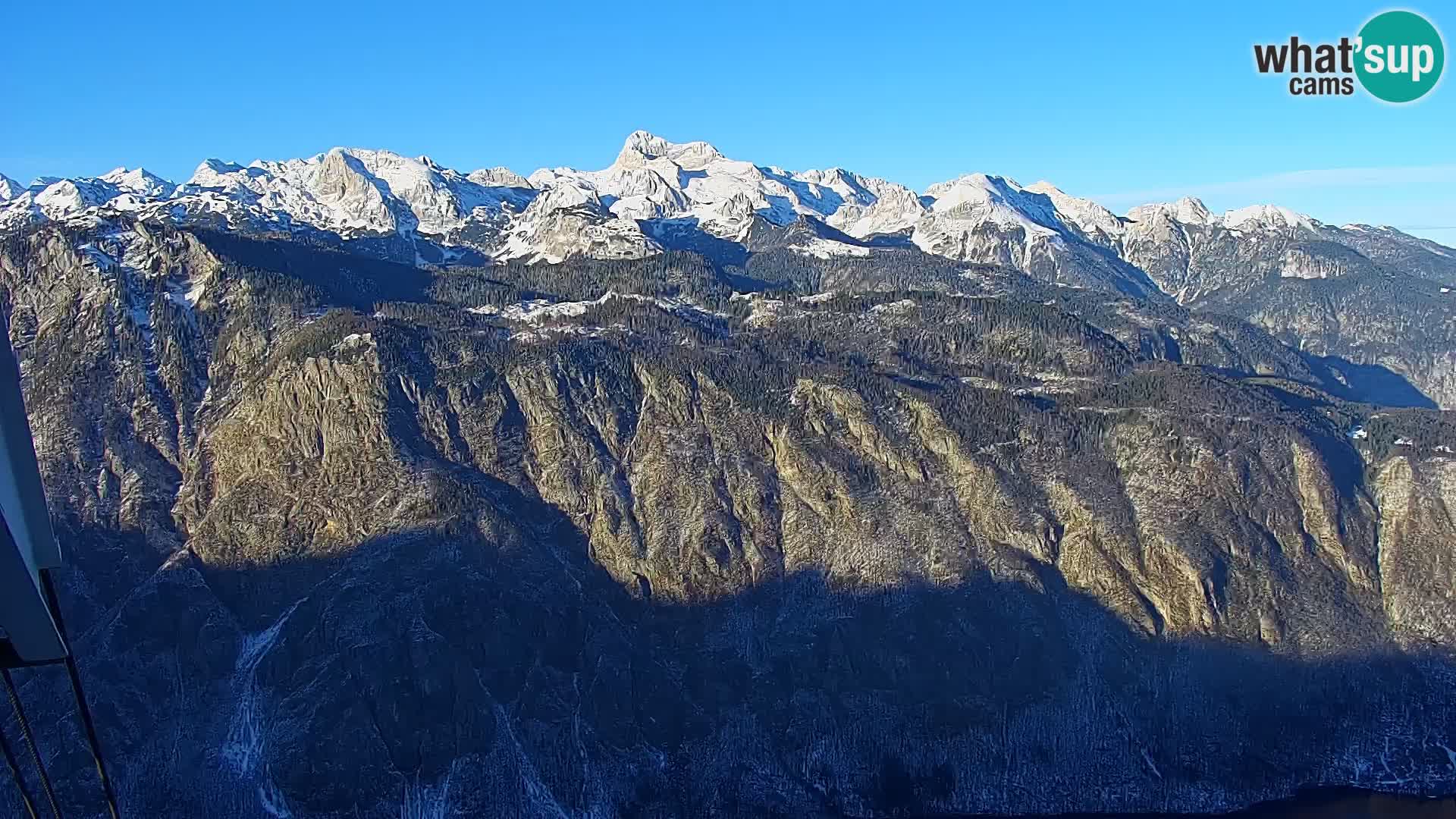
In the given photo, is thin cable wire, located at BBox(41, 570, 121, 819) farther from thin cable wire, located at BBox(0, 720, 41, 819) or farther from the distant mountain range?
the distant mountain range

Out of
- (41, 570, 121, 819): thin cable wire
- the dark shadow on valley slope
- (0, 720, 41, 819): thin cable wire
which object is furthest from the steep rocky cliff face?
(41, 570, 121, 819): thin cable wire

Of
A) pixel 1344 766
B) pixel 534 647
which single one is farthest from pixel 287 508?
pixel 1344 766

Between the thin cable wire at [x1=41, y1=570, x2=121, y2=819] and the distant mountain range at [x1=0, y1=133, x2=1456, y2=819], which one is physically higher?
the thin cable wire at [x1=41, y1=570, x2=121, y2=819]

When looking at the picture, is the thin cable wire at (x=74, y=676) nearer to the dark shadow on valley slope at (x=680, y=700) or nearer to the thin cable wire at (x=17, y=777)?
the thin cable wire at (x=17, y=777)

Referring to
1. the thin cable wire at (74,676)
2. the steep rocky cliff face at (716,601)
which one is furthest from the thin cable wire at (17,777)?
the steep rocky cliff face at (716,601)

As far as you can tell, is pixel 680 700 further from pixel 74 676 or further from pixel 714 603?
pixel 74 676

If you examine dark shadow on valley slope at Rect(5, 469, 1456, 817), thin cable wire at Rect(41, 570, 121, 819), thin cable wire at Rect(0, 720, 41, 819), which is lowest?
dark shadow on valley slope at Rect(5, 469, 1456, 817)

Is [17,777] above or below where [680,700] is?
above

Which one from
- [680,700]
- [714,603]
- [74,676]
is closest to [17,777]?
[74,676]

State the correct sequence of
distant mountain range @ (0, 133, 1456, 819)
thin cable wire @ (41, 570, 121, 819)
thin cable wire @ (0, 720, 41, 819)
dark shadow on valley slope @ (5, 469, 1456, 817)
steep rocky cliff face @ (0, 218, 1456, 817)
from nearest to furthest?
thin cable wire @ (41, 570, 121, 819)
thin cable wire @ (0, 720, 41, 819)
dark shadow on valley slope @ (5, 469, 1456, 817)
distant mountain range @ (0, 133, 1456, 819)
steep rocky cliff face @ (0, 218, 1456, 817)
